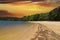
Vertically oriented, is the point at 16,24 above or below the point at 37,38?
above

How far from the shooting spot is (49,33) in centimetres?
146

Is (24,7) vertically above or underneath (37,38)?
above

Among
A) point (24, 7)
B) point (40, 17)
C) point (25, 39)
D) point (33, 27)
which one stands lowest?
point (25, 39)

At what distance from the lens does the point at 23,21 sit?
1498 mm

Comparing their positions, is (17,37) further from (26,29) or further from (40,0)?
(40,0)

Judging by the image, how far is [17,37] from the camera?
145 centimetres

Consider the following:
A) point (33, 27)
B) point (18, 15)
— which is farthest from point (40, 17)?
point (18, 15)

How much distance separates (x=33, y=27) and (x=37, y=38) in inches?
5.1

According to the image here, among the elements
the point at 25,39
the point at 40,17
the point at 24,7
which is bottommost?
the point at 25,39

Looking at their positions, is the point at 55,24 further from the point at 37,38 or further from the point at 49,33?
the point at 37,38

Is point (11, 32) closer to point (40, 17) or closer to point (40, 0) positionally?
point (40, 17)

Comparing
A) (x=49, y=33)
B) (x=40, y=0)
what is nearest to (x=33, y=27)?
→ (x=49, y=33)

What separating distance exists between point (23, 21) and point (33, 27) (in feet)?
0.43

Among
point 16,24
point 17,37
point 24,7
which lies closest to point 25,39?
point 17,37
